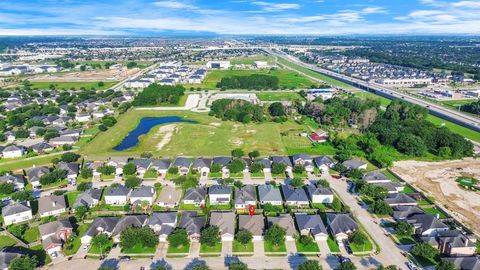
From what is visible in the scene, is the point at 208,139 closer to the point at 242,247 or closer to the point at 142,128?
the point at 142,128

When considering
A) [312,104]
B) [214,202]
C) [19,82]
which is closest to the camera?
[214,202]

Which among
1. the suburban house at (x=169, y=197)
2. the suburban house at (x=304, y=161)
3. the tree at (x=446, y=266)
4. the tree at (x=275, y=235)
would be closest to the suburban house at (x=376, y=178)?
the suburban house at (x=304, y=161)

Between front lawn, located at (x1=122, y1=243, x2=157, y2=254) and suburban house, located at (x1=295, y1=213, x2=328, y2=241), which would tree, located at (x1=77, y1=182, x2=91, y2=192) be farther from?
suburban house, located at (x1=295, y1=213, x2=328, y2=241)

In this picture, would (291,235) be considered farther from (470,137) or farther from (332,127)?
(470,137)

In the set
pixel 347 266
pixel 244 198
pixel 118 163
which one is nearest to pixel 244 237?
pixel 244 198

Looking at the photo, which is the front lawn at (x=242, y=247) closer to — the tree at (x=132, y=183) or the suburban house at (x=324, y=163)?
the tree at (x=132, y=183)

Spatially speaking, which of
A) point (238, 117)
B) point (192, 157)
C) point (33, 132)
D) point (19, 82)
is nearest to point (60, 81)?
point (19, 82)
